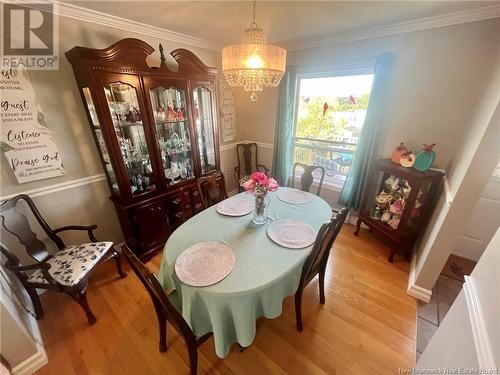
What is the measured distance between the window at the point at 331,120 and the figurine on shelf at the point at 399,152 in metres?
0.49

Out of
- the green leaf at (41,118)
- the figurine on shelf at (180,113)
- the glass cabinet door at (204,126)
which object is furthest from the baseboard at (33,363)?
the figurine on shelf at (180,113)

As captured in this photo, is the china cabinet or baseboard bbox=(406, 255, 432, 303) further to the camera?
baseboard bbox=(406, 255, 432, 303)

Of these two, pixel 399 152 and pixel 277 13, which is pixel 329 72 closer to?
pixel 277 13

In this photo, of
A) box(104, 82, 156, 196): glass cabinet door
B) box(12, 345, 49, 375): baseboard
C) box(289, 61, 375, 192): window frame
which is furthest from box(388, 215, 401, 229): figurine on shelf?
box(12, 345, 49, 375): baseboard

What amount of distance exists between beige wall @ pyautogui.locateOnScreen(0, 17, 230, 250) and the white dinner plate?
179 cm

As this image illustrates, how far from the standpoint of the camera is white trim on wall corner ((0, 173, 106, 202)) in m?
1.65

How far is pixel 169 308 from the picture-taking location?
96 cm

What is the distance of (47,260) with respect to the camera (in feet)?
5.45

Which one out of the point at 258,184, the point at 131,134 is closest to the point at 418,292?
the point at 258,184

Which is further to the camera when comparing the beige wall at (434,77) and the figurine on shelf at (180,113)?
the figurine on shelf at (180,113)

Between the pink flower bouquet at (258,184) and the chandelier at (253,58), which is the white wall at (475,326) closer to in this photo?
the pink flower bouquet at (258,184)

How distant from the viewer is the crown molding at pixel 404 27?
1585 millimetres

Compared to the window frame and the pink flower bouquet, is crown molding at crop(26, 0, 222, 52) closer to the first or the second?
the window frame

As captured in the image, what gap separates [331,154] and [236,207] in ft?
5.84
